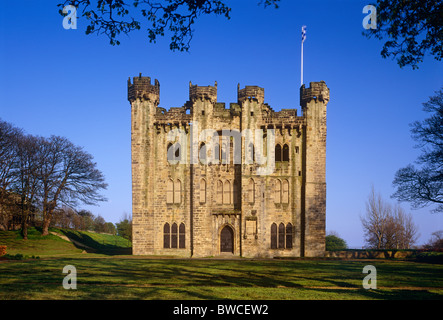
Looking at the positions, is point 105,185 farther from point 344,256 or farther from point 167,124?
point 344,256

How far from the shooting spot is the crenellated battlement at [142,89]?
42.1 m

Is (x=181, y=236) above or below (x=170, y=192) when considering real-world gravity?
below

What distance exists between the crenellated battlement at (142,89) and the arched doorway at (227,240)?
1464cm

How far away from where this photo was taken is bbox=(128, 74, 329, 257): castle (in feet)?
134

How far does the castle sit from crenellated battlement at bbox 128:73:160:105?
10 centimetres

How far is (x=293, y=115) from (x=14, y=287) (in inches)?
1238

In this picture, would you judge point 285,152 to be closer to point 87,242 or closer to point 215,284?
point 215,284

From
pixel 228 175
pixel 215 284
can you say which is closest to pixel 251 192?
pixel 228 175

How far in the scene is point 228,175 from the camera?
41906 mm

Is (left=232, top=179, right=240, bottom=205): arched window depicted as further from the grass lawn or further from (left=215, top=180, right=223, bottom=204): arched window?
the grass lawn

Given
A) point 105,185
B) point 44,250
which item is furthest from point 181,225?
point 105,185

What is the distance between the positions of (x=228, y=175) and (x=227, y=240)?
627 centimetres

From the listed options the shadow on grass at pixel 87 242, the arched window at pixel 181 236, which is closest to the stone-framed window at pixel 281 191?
the arched window at pixel 181 236

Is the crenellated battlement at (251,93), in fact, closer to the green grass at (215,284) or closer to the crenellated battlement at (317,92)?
the crenellated battlement at (317,92)
